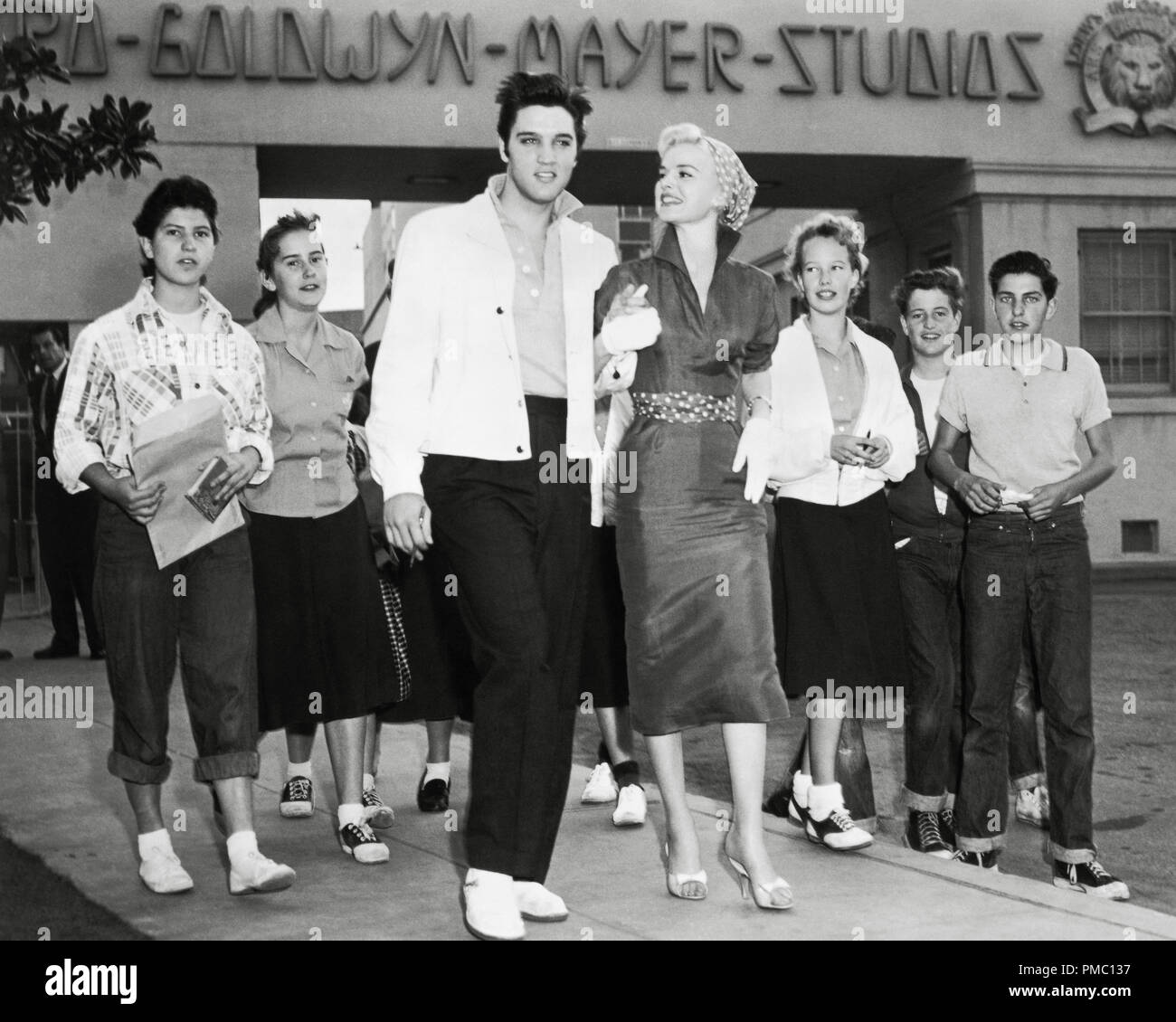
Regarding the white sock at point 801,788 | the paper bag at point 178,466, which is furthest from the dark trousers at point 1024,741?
the paper bag at point 178,466

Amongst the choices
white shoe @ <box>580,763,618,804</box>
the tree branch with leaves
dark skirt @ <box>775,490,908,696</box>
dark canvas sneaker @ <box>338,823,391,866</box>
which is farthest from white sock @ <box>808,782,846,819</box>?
the tree branch with leaves

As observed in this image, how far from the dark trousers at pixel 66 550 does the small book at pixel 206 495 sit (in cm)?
588

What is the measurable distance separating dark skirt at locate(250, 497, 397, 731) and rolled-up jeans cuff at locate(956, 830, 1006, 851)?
1.96 meters

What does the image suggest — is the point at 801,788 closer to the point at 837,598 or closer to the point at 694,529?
the point at 837,598

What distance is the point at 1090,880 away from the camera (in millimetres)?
5133

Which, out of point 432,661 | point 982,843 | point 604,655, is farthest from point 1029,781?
point 432,661

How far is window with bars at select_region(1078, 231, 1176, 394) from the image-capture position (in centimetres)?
1789

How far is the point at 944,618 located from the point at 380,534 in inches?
85.7

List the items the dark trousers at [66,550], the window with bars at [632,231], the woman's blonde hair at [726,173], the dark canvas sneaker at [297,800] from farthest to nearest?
the window with bars at [632,231], the dark trousers at [66,550], the dark canvas sneaker at [297,800], the woman's blonde hair at [726,173]

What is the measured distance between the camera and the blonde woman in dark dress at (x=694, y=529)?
461 centimetres

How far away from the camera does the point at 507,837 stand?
164 inches

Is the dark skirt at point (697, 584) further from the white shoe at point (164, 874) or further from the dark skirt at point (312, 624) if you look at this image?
the white shoe at point (164, 874)

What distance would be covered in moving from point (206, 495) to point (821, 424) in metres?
2.02
